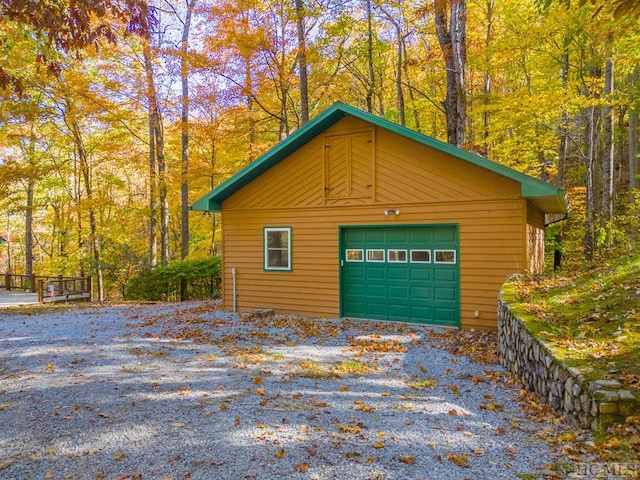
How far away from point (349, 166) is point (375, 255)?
2.14 metres

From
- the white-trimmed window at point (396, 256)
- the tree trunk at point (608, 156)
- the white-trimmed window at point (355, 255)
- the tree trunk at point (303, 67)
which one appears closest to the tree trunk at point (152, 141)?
the tree trunk at point (303, 67)

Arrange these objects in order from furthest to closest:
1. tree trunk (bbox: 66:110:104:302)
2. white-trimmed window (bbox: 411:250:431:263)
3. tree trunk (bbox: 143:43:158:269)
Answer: tree trunk (bbox: 66:110:104:302) → tree trunk (bbox: 143:43:158:269) → white-trimmed window (bbox: 411:250:431:263)

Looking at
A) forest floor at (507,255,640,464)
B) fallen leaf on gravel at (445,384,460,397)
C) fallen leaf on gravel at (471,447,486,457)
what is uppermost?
forest floor at (507,255,640,464)

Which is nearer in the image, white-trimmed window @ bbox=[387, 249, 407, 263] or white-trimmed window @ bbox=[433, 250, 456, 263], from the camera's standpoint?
white-trimmed window @ bbox=[433, 250, 456, 263]

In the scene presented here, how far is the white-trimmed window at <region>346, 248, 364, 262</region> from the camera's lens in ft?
31.9

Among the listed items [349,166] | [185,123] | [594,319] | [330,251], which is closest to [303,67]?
[185,123]

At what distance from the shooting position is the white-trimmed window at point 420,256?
893 cm

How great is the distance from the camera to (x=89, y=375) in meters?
5.29

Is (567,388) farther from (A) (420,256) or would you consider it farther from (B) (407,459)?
(A) (420,256)

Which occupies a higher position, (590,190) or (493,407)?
(590,190)

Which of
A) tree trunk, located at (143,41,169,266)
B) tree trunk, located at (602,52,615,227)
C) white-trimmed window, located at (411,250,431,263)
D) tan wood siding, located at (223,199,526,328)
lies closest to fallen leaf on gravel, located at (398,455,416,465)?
tan wood siding, located at (223,199,526,328)

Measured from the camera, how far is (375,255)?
9.55 meters

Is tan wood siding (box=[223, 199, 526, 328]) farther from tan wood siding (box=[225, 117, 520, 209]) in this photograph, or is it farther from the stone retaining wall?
the stone retaining wall

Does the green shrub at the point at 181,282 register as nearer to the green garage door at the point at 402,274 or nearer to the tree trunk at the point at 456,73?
the green garage door at the point at 402,274
